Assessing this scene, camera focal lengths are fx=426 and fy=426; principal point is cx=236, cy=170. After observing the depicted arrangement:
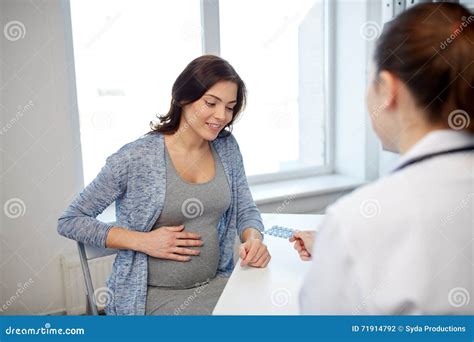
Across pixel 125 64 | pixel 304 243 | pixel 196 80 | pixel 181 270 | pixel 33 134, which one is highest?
pixel 125 64

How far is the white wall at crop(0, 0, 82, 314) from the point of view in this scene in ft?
4.16

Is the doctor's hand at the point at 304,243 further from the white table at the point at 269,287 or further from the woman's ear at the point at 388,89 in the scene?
the woman's ear at the point at 388,89

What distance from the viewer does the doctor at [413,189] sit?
48 cm

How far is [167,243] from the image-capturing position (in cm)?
105

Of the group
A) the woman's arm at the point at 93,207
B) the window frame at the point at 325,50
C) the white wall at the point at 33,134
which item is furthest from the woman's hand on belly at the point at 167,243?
the window frame at the point at 325,50

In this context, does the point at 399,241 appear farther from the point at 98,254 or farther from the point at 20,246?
the point at 20,246

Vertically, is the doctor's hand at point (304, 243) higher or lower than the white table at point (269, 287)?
higher

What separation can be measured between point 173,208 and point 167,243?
90 millimetres

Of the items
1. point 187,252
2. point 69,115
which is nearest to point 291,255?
point 187,252

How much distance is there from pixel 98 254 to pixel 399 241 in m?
0.82

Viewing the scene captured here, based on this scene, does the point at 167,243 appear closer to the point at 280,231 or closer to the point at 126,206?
the point at 126,206

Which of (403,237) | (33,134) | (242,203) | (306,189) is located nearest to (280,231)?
(242,203)

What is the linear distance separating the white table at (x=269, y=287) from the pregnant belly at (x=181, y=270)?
0.58 ft

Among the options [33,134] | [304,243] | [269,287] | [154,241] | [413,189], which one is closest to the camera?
[413,189]
